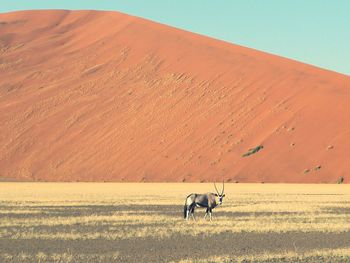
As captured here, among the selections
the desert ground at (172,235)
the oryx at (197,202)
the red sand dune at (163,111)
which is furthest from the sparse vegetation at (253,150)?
the oryx at (197,202)

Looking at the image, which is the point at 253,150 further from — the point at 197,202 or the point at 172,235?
the point at 172,235

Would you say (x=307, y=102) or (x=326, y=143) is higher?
(x=307, y=102)

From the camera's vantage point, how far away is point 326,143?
75.8 m

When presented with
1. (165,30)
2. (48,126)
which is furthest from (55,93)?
(165,30)

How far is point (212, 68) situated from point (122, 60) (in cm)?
1309

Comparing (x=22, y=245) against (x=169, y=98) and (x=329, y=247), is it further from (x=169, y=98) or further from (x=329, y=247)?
(x=169, y=98)

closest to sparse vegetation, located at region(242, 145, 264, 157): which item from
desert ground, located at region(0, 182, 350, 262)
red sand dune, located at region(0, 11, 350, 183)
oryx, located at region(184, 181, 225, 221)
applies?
red sand dune, located at region(0, 11, 350, 183)

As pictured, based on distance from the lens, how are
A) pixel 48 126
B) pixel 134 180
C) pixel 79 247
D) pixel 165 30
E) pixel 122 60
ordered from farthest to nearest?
pixel 165 30 < pixel 122 60 < pixel 48 126 < pixel 134 180 < pixel 79 247

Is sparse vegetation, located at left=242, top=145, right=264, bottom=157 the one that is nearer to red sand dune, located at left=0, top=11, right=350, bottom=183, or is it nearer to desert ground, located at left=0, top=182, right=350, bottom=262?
red sand dune, located at left=0, top=11, right=350, bottom=183

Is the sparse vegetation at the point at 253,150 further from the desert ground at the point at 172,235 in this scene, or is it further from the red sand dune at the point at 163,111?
the desert ground at the point at 172,235

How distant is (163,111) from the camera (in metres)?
88.7

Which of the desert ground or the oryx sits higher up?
the oryx

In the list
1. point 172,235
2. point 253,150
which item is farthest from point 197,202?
point 253,150

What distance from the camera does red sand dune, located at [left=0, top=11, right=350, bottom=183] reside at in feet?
248
